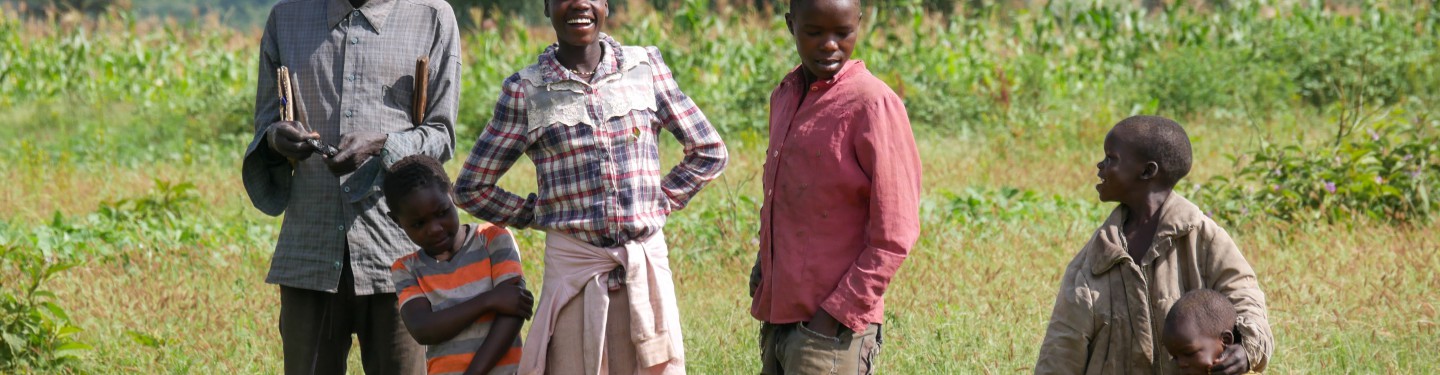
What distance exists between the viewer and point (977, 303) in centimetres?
505

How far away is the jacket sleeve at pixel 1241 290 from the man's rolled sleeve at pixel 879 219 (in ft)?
1.96

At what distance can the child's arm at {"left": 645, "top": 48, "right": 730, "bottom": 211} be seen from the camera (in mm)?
3219

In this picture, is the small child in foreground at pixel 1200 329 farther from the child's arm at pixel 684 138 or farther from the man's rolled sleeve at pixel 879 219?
the child's arm at pixel 684 138

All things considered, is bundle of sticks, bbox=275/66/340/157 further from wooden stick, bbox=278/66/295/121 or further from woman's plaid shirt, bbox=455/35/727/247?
woman's plaid shirt, bbox=455/35/727/247

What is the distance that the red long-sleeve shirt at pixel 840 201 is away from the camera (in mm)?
2861

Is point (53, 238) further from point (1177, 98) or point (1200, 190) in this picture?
point (1177, 98)

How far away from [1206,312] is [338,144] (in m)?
2.09

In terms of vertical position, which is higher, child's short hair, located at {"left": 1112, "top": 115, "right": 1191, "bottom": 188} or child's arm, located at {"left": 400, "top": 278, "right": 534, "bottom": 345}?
child's short hair, located at {"left": 1112, "top": 115, "right": 1191, "bottom": 188}

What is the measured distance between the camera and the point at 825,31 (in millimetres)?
2975

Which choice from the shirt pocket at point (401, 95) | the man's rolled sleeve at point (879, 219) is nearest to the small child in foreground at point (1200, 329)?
the man's rolled sleeve at point (879, 219)

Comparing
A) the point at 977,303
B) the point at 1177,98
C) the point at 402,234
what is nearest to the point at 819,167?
the point at 402,234

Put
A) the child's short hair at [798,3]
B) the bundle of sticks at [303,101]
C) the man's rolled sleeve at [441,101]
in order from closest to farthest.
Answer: the child's short hair at [798,3] → the bundle of sticks at [303,101] → the man's rolled sleeve at [441,101]

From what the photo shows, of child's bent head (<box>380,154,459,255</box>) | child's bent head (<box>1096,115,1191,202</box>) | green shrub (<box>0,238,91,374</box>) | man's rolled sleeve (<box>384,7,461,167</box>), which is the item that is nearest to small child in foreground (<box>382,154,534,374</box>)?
child's bent head (<box>380,154,459,255</box>)

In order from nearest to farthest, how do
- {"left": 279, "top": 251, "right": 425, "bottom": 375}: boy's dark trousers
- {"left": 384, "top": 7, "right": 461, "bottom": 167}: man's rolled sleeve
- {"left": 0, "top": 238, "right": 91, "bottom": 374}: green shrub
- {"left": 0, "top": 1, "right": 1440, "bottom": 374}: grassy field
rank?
{"left": 384, "top": 7, "right": 461, "bottom": 167}: man's rolled sleeve → {"left": 279, "top": 251, "right": 425, "bottom": 375}: boy's dark trousers → {"left": 0, "top": 238, "right": 91, "bottom": 374}: green shrub → {"left": 0, "top": 1, "right": 1440, "bottom": 374}: grassy field
